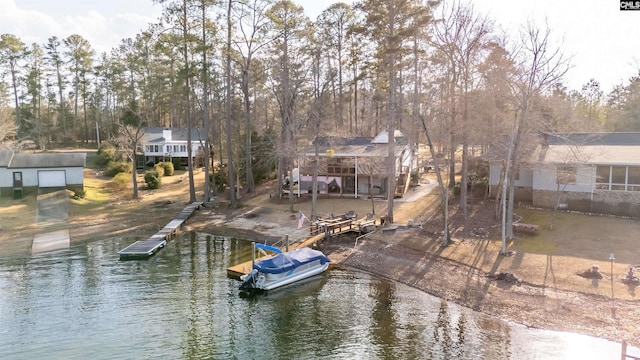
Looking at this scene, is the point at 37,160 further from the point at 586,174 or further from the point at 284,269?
the point at 586,174

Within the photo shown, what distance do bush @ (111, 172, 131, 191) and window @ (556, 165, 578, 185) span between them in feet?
114

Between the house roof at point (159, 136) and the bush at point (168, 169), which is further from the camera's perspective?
the house roof at point (159, 136)

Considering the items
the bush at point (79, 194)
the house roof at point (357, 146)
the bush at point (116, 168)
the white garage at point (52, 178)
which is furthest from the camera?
the bush at point (116, 168)

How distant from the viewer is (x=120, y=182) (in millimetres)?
40688

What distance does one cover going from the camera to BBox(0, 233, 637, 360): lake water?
523 inches

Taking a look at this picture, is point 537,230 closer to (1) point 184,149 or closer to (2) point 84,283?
(2) point 84,283

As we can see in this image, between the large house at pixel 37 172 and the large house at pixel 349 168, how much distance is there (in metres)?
18.6

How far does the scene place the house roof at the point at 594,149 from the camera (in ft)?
87.8

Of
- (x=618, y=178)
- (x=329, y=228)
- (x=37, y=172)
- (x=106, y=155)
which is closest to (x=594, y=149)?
(x=618, y=178)

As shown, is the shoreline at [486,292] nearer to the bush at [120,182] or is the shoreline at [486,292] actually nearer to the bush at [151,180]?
the bush at [151,180]

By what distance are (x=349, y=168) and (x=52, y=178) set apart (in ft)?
79.1

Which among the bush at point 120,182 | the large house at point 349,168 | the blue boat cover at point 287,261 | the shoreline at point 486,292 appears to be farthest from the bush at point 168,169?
the blue boat cover at point 287,261

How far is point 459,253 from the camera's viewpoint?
21.8 m

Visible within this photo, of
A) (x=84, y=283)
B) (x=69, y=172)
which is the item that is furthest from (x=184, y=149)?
(x=84, y=283)
